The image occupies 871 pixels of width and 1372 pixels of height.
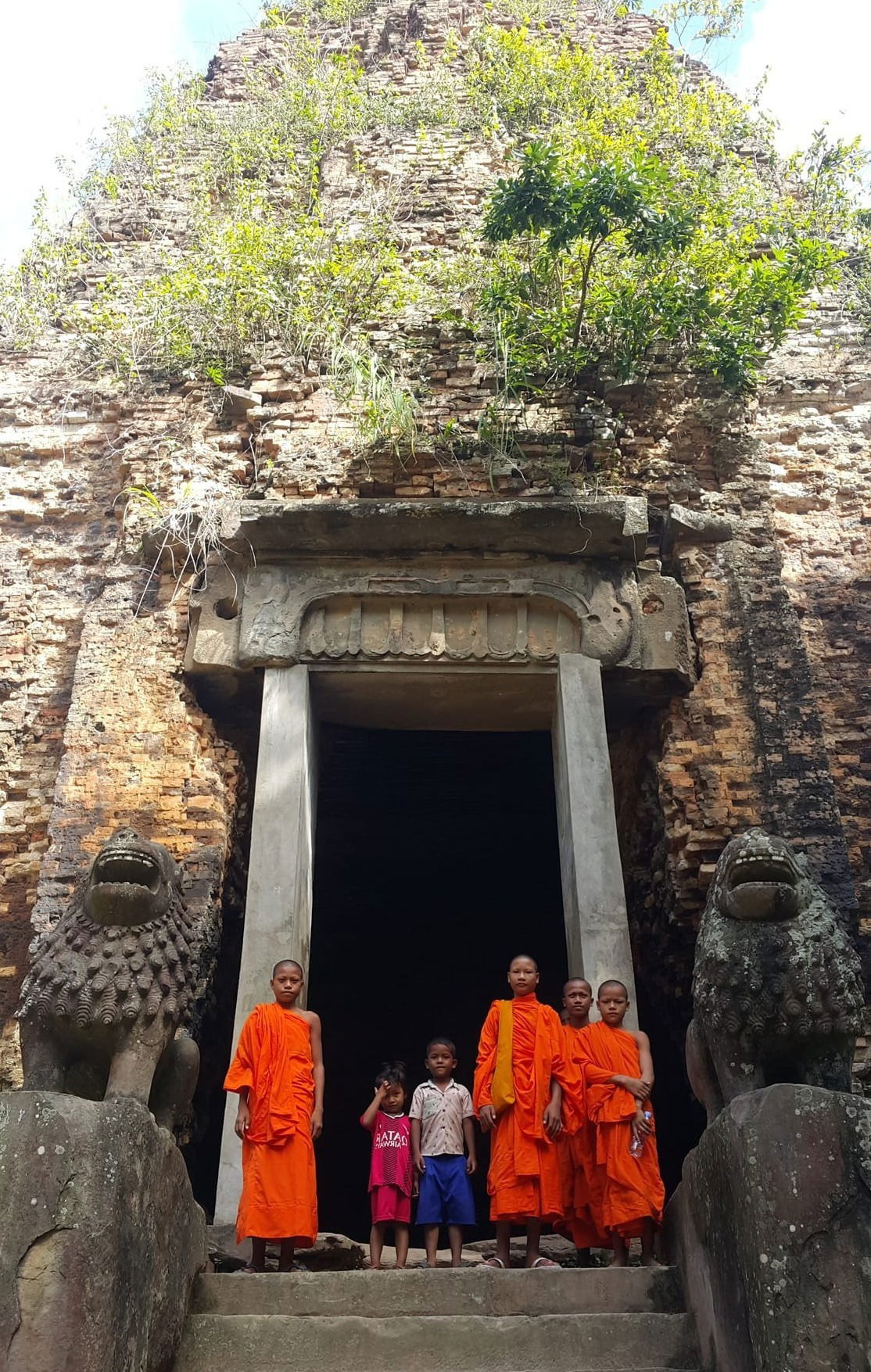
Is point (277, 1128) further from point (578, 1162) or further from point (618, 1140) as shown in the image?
point (618, 1140)

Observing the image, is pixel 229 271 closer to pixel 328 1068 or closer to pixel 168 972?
pixel 168 972

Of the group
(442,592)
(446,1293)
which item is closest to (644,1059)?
(446,1293)

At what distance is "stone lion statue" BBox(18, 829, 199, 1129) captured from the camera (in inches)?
154

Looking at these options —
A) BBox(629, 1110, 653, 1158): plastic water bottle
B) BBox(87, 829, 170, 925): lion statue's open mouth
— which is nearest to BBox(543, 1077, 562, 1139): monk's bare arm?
BBox(629, 1110, 653, 1158): plastic water bottle

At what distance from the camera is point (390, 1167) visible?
4.93 metres

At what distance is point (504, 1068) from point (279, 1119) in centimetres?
96

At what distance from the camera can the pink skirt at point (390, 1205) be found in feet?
16.0

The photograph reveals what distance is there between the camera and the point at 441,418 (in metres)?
7.55

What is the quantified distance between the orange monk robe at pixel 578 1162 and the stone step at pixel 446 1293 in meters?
0.63

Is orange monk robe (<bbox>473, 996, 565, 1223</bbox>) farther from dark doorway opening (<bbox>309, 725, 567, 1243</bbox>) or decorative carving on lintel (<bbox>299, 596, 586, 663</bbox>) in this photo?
dark doorway opening (<bbox>309, 725, 567, 1243</bbox>)

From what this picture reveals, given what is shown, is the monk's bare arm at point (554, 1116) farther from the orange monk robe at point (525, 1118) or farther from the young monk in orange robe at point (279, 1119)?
the young monk in orange robe at point (279, 1119)

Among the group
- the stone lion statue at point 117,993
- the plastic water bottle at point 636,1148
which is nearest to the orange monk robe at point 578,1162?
the plastic water bottle at point 636,1148

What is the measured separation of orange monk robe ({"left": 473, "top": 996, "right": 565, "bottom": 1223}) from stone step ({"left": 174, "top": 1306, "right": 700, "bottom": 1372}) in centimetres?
89

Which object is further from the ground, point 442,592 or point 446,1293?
point 442,592
